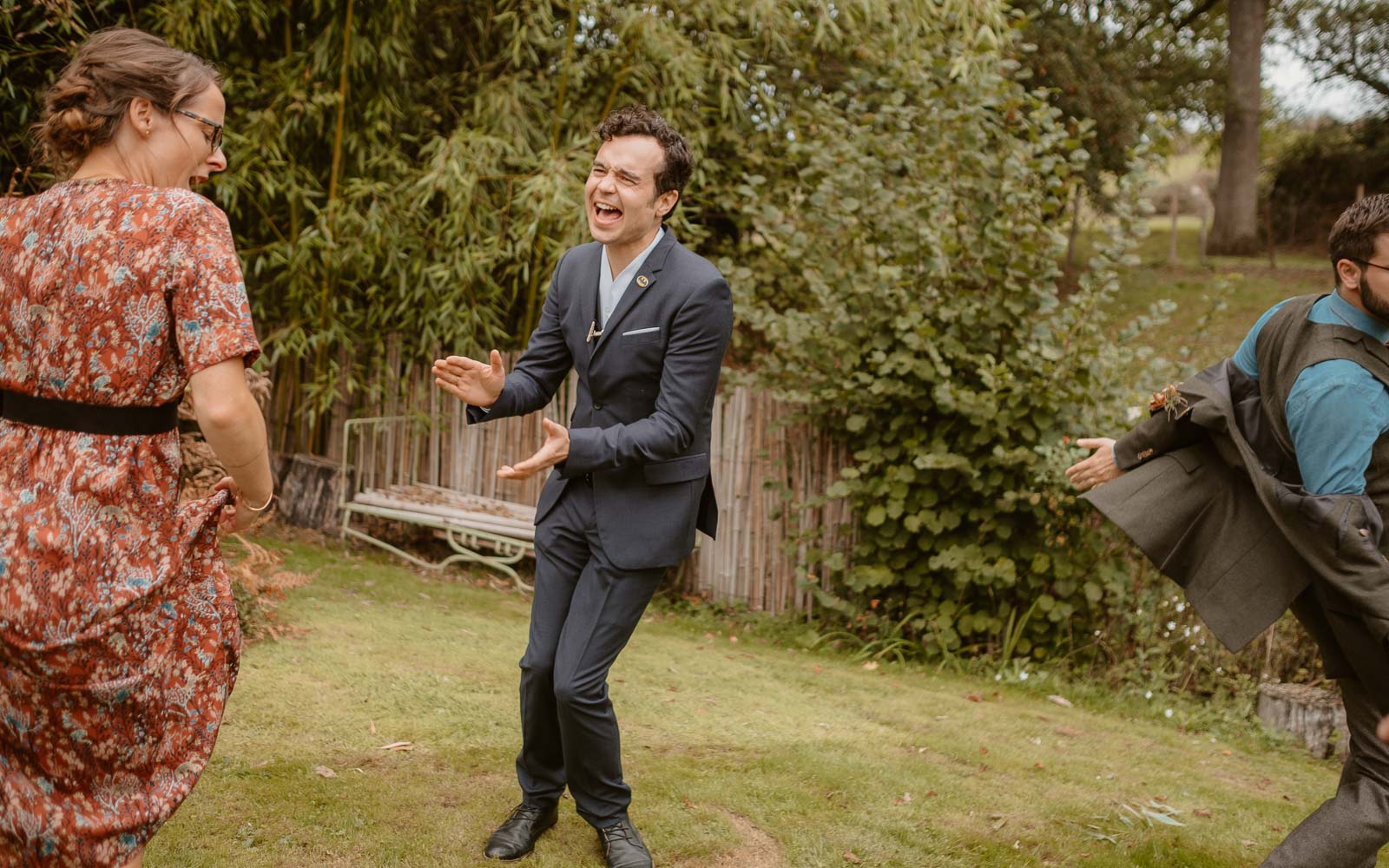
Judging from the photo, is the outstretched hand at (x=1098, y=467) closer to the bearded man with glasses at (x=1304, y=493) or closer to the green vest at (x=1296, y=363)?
the bearded man with glasses at (x=1304, y=493)

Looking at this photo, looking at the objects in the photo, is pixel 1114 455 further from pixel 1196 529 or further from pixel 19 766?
pixel 19 766

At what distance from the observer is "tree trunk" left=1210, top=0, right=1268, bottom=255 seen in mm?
17578

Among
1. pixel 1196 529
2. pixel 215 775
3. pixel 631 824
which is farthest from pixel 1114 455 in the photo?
pixel 215 775

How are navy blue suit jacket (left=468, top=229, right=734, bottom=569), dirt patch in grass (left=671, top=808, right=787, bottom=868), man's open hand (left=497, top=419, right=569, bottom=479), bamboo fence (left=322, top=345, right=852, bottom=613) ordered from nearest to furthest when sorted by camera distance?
man's open hand (left=497, top=419, right=569, bottom=479)
navy blue suit jacket (left=468, top=229, right=734, bottom=569)
dirt patch in grass (left=671, top=808, right=787, bottom=868)
bamboo fence (left=322, top=345, right=852, bottom=613)

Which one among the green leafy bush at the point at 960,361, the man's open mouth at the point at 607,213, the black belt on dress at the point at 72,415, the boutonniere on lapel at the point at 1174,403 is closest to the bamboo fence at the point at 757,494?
the green leafy bush at the point at 960,361

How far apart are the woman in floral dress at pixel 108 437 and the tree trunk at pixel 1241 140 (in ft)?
61.3

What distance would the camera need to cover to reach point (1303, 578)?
2885 mm

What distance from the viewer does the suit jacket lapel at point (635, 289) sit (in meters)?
2.98

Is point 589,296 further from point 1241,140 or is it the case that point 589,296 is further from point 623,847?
point 1241,140

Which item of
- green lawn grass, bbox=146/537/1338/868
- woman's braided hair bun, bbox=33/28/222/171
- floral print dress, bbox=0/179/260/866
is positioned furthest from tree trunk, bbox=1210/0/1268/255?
floral print dress, bbox=0/179/260/866

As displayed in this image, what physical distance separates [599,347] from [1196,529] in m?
1.70

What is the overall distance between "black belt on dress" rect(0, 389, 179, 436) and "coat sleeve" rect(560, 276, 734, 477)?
1013 millimetres

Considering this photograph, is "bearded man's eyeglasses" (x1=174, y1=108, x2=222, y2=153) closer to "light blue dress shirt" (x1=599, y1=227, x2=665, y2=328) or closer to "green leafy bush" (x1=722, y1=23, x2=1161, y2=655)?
"light blue dress shirt" (x1=599, y1=227, x2=665, y2=328)

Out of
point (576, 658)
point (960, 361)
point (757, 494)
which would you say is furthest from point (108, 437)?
point (757, 494)
